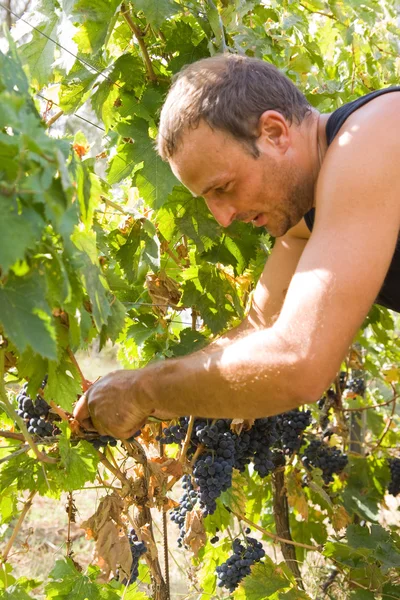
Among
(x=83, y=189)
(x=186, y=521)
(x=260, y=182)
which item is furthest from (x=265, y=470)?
(x=83, y=189)

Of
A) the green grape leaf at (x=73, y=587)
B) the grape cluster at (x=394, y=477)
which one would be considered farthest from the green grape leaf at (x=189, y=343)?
the grape cluster at (x=394, y=477)

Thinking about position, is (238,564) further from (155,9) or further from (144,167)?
(155,9)

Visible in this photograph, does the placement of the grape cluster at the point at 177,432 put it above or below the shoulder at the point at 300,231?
below

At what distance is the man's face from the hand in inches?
19.3

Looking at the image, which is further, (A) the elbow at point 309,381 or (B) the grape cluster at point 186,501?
(B) the grape cluster at point 186,501

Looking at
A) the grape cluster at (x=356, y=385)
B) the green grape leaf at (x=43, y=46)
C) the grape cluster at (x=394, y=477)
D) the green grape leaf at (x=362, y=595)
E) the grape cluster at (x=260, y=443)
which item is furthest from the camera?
the grape cluster at (x=356, y=385)

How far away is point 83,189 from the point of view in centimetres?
141

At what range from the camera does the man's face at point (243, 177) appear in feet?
5.95

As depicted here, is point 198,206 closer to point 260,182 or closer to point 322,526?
point 260,182

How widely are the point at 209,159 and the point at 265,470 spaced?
125 centimetres

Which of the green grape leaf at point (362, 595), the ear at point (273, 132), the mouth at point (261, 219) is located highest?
the ear at point (273, 132)

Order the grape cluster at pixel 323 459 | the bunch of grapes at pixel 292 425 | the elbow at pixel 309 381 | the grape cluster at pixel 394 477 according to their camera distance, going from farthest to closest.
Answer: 1. the grape cluster at pixel 394 477
2. the grape cluster at pixel 323 459
3. the bunch of grapes at pixel 292 425
4. the elbow at pixel 309 381

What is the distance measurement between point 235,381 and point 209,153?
22.1 inches

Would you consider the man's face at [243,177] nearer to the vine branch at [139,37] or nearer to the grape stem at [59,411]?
the vine branch at [139,37]
